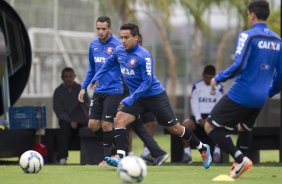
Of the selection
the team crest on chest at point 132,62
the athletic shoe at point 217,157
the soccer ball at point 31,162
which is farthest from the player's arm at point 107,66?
the athletic shoe at point 217,157

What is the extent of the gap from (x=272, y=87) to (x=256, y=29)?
93cm

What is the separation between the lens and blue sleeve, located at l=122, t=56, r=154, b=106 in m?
14.2

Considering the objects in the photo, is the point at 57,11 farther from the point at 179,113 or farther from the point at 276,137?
the point at 276,137

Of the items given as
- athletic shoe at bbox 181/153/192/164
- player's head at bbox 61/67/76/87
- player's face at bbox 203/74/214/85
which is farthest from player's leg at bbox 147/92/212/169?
player's head at bbox 61/67/76/87

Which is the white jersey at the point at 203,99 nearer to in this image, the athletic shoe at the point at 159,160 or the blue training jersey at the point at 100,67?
the athletic shoe at the point at 159,160

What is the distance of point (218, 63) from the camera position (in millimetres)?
35250

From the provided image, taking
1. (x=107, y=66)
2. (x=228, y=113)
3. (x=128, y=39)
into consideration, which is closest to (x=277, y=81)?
(x=228, y=113)

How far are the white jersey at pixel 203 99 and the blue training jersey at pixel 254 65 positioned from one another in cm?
708

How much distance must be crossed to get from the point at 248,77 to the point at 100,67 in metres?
4.07

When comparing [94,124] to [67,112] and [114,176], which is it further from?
[67,112]

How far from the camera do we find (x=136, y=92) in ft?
46.6

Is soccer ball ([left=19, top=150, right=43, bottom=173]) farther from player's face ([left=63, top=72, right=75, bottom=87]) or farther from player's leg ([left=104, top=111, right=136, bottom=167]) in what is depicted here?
player's face ([left=63, top=72, right=75, bottom=87])

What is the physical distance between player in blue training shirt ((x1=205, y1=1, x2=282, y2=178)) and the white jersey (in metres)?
7.00

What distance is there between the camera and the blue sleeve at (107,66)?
49.2 ft
